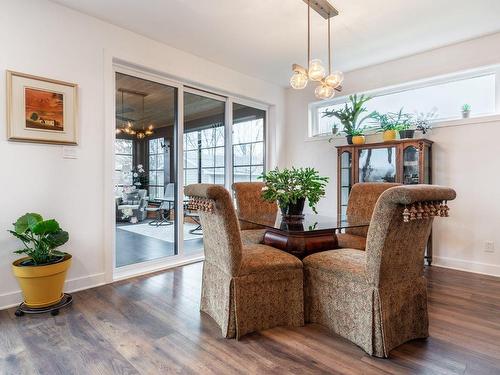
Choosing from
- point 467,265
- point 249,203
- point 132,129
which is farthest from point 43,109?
point 467,265

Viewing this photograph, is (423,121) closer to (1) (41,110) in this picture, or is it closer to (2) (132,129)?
(2) (132,129)

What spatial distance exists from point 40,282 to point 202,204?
1.47 metres

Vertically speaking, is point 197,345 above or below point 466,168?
below

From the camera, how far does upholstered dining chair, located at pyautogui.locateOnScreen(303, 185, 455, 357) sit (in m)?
1.63

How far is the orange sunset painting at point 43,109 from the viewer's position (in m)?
2.55

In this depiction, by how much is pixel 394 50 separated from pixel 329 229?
271 cm

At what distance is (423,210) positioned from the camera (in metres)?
1.61

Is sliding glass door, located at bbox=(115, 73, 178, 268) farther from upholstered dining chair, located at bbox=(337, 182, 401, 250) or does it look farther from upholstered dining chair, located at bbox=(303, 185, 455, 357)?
upholstered dining chair, located at bbox=(303, 185, 455, 357)

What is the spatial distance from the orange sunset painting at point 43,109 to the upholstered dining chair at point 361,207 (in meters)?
2.84

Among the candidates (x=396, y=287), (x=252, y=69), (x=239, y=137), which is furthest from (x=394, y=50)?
(x=396, y=287)

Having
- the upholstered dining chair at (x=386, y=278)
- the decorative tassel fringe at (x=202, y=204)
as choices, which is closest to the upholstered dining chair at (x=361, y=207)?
the upholstered dining chair at (x=386, y=278)

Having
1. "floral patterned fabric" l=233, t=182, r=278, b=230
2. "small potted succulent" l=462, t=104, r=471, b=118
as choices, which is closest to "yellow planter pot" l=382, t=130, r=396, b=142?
"small potted succulent" l=462, t=104, r=471, b=118

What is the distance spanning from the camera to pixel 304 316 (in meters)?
2.17

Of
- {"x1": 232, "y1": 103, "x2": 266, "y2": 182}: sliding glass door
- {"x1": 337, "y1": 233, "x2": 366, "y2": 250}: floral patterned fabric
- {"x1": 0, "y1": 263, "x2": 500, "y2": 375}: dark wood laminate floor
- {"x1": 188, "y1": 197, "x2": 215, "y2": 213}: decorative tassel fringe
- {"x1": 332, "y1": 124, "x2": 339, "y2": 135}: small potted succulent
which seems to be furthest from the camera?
{"x1": 232, "y1": 103, "x2": 266, "y2": 182}: sliding glass door
